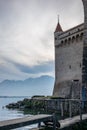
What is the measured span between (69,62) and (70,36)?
3.82 meters

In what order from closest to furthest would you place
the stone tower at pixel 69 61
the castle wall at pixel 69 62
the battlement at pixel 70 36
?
1. the stone tower at pixel 69 61
2. the castle wall at pixel 69 62
3. the battlement at pixel 70 36

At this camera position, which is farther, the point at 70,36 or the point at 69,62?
the point at 70,36

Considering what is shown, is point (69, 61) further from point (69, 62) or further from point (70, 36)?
point (70, 36)

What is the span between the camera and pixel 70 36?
39.7m

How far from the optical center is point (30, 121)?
10.4 m

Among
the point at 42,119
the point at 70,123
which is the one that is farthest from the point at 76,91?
the point at 42,119

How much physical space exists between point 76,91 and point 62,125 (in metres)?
22.8

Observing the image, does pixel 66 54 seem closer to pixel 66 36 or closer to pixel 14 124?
pixel 66 36

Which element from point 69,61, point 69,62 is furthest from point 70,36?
point 69,62

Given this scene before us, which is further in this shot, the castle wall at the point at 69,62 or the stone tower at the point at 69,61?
the castle wall at the point at 69,62

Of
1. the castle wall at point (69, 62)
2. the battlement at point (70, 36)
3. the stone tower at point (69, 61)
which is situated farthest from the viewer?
the battlement at point (70, 36)

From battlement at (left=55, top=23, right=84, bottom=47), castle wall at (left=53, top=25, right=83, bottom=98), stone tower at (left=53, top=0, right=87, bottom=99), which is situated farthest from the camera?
battlement at (left=55, top=23, right=84, bottom=47)

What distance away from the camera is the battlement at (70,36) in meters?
37.1

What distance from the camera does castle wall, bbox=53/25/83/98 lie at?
36.2 m
